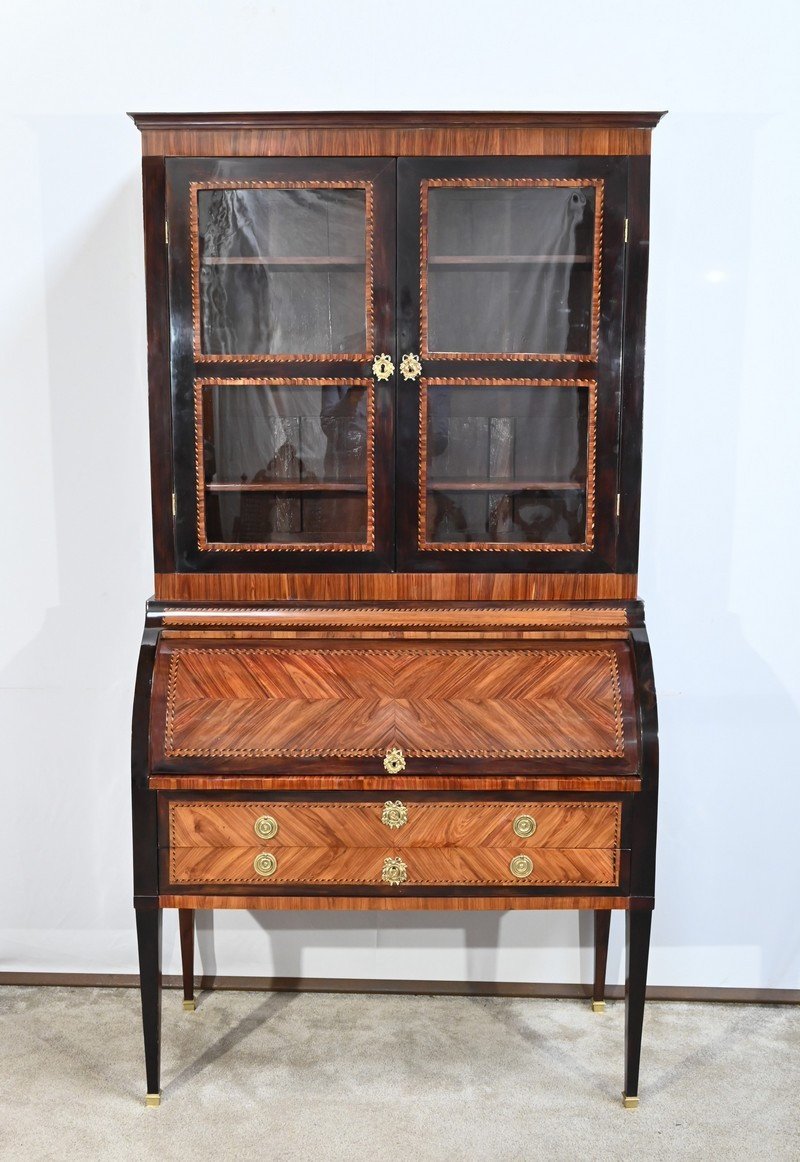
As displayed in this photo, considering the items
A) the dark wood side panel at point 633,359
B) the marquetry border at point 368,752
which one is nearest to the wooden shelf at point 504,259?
the dark wood side panel at point 633,359

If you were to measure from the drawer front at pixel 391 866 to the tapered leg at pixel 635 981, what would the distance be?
0.40ft

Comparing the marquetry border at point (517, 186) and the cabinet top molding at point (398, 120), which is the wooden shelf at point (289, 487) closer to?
the marquetry border at point (517, 186)

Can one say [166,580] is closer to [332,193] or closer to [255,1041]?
[332,193]

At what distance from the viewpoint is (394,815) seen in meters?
2.21

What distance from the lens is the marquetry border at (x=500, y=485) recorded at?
2227 mm

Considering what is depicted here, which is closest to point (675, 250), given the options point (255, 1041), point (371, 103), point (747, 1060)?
point (371, 103)

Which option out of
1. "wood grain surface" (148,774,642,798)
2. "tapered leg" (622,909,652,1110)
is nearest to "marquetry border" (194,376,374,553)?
"wood grain surface" (148,774,642,798)

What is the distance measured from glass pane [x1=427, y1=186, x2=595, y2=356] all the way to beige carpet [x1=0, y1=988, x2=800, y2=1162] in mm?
1801

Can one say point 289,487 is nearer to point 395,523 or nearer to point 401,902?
A: point 395,523

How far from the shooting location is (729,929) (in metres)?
2.85

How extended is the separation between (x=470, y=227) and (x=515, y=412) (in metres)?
0.43

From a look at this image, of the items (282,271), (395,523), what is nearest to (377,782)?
(395,523)

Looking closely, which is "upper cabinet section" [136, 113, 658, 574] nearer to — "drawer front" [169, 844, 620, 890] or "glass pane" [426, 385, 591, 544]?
"glass pane" [426, 385, 591, 544]

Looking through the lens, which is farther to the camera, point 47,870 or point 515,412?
point 47,870
